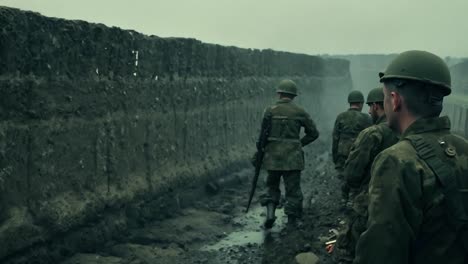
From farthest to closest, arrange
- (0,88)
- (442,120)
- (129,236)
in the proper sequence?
(129,236) < (0,88) < (442,120)

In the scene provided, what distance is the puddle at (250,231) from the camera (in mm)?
7020

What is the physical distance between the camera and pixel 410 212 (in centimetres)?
222

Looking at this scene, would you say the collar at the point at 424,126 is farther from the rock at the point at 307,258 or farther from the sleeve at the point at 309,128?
the sleeve at the point at 309,128

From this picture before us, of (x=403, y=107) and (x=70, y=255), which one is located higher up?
(x=403, y=107)

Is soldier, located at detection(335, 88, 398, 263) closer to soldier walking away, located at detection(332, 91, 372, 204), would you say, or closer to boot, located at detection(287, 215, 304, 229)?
boot, located at detection(287, 215, 304, 229)

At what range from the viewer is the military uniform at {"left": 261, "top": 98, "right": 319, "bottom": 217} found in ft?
24.9

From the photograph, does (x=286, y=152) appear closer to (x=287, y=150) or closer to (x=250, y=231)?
(x=287, y=150)

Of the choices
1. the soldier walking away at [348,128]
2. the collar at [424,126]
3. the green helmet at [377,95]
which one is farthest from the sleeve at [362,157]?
the soldier walking away at [348,128]

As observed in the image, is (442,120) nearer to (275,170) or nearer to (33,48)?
(33,48)

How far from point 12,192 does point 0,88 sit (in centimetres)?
96

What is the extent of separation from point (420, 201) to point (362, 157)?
266cm

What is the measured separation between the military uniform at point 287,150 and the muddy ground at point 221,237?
411 mm

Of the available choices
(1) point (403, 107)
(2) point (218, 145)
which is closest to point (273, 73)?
(2) point (218, 145)

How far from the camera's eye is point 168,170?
26.5ft
